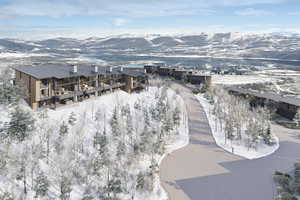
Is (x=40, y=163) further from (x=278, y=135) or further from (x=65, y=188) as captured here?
(x=278, y=135)

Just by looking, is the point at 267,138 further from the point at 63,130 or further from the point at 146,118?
the point at 63,130

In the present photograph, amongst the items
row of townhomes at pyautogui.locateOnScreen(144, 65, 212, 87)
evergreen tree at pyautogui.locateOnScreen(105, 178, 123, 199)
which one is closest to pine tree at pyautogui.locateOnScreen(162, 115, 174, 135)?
evergreen tree at pyautogui.locateOnScreen(105, 178, 123, 199)

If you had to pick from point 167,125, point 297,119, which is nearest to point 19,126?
point 167,125

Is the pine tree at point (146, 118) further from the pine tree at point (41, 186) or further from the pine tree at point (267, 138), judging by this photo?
the pine tree at point (41, 186)

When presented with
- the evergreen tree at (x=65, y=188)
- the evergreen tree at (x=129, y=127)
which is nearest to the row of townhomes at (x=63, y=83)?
the evergreen tree at (x=129, y=127)

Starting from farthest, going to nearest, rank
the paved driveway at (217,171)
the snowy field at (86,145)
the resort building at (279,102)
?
the resort building at (279,102)
the paved driveway at (217,171)
the snowy field at (86,145)

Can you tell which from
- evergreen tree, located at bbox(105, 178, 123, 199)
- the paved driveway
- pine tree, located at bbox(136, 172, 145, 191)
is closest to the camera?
evergreen tree, located at bbox(105, 178, 123, 199)

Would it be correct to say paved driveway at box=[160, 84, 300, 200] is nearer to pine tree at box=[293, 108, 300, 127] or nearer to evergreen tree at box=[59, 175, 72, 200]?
evergreen tree at box=[59, 175, 72, 200]
